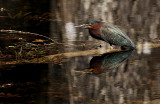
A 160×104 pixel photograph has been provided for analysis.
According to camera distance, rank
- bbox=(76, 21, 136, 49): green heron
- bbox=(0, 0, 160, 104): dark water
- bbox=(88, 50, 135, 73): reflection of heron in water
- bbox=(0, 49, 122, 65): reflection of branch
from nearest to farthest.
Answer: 1. bbox=(0, 0, 160, 104): dark water
2. bbox=(88, 50, 135, 73): reflection of heron in water
3. bbox=(0, 49, 122, 65): reflection of branch
4. bbox=(76, 21, 136, 49): green heron

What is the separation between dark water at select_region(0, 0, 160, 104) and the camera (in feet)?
16.3

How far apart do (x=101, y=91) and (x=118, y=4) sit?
8.10 m

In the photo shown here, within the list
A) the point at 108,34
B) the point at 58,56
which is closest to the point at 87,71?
the point at 58,56

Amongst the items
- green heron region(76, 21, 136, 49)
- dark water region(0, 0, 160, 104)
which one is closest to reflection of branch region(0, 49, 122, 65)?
dark water region(0, 0, 160, 104)

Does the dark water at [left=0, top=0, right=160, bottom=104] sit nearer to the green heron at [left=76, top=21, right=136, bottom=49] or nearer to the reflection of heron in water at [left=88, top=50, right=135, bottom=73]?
the reflection of heron in water at [left=88, top=50, right=135, bottom=73]

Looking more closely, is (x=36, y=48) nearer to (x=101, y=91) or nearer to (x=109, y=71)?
(x=109, y=71)

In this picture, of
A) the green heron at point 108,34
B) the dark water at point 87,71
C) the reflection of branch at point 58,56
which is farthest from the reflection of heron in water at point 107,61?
the reflection of branch at point 58,56

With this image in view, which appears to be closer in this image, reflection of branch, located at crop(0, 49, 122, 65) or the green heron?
reflection of branch, located at crop(0, 49, 122, 65)

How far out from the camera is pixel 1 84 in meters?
5.54

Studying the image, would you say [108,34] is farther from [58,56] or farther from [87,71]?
[87,71]

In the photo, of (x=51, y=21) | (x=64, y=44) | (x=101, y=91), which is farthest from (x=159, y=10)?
(x=101, y=91)

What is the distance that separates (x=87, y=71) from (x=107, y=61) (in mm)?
702

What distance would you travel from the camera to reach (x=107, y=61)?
22.1 feet

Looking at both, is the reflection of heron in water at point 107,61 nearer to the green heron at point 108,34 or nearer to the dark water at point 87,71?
the dark water at point 87,71
